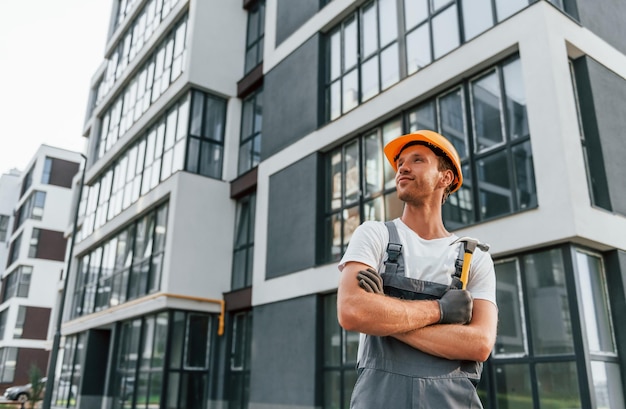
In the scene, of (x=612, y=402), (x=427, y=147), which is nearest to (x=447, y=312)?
(x=427, y=147)

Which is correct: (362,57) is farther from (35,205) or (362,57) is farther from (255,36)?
(35,205)

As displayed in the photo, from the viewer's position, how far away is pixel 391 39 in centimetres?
1229

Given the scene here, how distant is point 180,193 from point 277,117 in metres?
3.76

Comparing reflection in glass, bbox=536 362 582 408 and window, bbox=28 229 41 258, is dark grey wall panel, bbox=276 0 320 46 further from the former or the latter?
window, bbox=28 229 41 258

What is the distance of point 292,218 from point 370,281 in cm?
1218

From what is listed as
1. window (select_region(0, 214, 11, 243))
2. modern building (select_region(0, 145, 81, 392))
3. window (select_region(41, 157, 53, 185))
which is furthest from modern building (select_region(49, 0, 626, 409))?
window (select_region(0, 214, 11, 243))

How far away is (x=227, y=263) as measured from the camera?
54.2 ft

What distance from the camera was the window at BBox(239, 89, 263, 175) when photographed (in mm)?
17156

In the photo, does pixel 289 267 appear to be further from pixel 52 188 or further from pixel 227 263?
pixel 52 188

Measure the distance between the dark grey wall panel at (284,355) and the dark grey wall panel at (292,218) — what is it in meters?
1.03

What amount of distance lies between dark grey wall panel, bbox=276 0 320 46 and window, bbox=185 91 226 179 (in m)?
3.21

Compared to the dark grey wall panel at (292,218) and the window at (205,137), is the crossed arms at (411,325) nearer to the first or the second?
the dark grey wall panel at (292,218)

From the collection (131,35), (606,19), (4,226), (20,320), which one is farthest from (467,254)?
(4,226)

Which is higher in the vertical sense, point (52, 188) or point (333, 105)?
point (52, 188)
